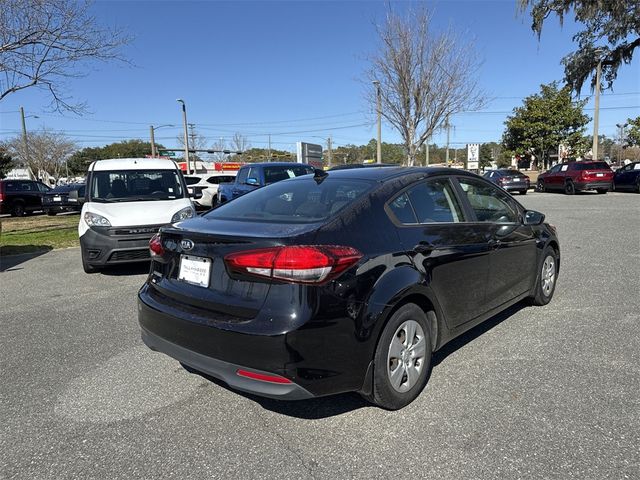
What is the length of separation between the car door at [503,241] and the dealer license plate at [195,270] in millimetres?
2279

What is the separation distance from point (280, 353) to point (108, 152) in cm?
11049

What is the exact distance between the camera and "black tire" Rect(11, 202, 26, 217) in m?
20.5

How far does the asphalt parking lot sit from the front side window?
1.07 metres

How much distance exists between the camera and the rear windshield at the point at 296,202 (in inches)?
123

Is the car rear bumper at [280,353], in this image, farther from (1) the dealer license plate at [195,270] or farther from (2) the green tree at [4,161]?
(2) the green tree at [4,161]

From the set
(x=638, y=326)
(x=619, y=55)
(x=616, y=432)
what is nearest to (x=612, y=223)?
(x=638, y=326)

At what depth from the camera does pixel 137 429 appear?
2.85 m

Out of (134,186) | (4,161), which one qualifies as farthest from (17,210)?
(4,161)

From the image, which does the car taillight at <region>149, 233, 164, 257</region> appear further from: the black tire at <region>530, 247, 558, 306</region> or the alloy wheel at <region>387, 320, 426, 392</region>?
the black tire at <region>530, 247, 558, 306</region>

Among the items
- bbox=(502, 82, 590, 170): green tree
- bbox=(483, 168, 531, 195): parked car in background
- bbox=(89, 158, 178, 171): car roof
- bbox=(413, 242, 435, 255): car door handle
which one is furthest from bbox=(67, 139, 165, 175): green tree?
bbox=(413, 242, 435, 255): car door handle

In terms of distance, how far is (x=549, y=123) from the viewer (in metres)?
38.8

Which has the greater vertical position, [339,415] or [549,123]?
[549,123]

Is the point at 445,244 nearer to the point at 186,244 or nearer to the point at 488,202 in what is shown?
the point at 488,202

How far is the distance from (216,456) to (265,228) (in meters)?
1.32
